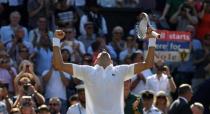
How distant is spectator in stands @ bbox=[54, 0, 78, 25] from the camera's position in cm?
2028

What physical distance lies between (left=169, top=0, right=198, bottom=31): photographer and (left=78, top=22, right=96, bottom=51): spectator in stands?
2.62 metres

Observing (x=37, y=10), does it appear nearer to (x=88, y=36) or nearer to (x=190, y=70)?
(x=88, y=36)

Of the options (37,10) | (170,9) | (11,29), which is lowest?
(170,9)

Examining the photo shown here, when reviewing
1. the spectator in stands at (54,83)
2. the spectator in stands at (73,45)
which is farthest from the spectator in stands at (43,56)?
the spectator in stands at (54,83)

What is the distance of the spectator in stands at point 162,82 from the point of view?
708 inches

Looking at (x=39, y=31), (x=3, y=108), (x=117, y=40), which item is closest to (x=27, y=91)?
(x=3, y=108)

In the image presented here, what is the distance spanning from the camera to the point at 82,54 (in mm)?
19203

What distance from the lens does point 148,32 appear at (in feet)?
36.7

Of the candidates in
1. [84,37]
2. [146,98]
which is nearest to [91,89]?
[146,98]

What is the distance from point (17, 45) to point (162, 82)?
301 centimetres

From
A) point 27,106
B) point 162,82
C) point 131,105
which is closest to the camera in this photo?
point 131,105

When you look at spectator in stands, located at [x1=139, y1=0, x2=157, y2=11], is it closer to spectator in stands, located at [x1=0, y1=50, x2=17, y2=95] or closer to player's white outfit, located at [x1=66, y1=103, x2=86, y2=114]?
spectator in stands, located at [x1=0, y1=50, x2=17, y2=95]

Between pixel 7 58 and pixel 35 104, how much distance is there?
81.3 inches

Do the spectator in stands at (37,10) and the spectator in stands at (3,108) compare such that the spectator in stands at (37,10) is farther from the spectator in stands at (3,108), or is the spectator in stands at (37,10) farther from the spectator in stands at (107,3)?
the spectator in stands at (3,108)
